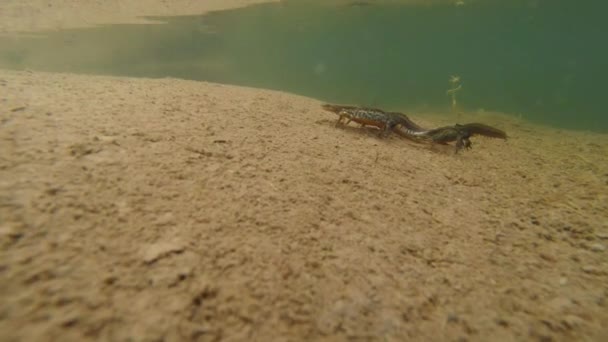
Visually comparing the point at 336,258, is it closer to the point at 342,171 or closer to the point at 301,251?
the point at 301,251

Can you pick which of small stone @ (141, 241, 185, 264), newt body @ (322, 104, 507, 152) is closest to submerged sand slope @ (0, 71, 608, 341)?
small stone @ (141, 241, 185, 264)

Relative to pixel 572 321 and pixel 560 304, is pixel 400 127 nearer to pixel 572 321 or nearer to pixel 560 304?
pixel 560 304

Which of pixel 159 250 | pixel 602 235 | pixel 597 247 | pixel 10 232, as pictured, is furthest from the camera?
pixel 602 235

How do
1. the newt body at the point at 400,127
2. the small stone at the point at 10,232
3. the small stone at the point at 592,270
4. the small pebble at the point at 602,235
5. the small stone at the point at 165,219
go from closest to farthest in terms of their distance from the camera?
the small stone at the point at 10,232 → the small stone at the point at 165,219 → the small stone at the point at 592,270 → the small pebble at the point at 602,235 → the newt body at the point at 400,127

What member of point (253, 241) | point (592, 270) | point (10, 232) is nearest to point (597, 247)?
point (592, 270)

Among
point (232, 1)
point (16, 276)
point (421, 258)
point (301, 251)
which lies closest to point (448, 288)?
point (421, 258)

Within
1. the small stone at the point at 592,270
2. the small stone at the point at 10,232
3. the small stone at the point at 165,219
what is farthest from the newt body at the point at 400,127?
the small stone at the point at 10,232

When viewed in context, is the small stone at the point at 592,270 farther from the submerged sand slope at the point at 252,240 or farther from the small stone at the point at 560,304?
the small stone at the point at 560,304
